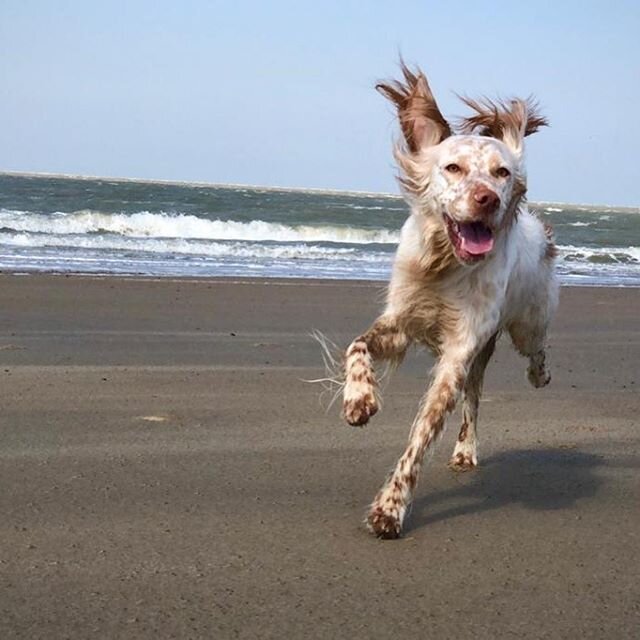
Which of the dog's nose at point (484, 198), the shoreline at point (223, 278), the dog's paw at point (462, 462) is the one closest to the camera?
the dog's nose at point (484, 198)

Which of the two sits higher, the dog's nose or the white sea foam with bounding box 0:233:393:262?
the dog's nose

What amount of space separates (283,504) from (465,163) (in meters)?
1.52

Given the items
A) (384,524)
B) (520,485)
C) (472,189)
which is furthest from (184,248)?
(384,524)

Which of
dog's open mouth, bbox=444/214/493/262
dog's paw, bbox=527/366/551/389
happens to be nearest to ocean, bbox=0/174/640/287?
dog's paw, bbox=527/366/551/389

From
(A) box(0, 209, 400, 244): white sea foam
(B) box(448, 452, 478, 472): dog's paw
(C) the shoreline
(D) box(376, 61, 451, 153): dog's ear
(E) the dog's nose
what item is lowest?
(A) box(0, 209, 400, 244): white sea foam

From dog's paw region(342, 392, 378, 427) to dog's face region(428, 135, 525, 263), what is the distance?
0.68m

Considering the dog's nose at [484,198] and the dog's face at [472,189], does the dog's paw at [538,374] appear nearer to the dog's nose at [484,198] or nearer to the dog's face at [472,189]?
the dog's face at [472,189]

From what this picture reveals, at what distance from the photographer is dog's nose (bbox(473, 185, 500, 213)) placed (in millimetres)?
4148

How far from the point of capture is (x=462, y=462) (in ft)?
16.4

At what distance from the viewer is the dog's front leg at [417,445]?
3789mm

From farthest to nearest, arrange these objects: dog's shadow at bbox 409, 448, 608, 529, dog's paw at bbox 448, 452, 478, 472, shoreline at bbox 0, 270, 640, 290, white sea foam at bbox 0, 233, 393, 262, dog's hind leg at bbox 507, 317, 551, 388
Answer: white sea foam at bbox 0, 233, 393, 262 → shoreline at bbox 0, 270, 640, 290 → dog's hind leg at bbox 507, 317, 551, 388 → dog's paw at bbox 448, 452, 478, 472 → dog's shadow at bbox 409, 448, 608, 529

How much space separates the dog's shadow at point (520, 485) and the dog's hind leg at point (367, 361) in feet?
1.49

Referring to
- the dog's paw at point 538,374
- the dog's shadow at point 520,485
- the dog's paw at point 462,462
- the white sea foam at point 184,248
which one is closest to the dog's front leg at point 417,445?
the dog's shadow at point 520,485

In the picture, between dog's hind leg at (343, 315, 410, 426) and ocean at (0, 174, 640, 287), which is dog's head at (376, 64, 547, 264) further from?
ocean at (0, 174, 640, 287)
